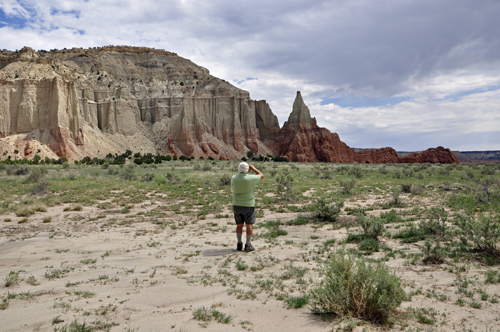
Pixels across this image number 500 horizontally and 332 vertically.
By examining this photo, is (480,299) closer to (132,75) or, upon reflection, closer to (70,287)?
(70,287)

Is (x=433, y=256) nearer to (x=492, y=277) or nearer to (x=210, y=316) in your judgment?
(x=492, y=277)


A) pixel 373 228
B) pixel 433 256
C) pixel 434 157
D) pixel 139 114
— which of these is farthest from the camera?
pixel 434 157

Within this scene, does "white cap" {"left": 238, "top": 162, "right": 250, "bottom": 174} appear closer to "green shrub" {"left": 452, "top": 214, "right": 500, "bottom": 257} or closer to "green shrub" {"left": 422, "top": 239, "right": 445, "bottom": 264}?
"green shrub" {"left": 422, "top": 239, "right": 445, "bottom": 264}

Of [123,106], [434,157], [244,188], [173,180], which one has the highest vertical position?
[123,106]

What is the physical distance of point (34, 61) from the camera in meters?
65.4

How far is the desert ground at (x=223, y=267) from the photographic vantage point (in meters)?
4.19

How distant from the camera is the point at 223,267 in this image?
21.1 feet

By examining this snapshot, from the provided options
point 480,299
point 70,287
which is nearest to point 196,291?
point 70,287

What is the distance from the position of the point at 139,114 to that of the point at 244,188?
83603mm

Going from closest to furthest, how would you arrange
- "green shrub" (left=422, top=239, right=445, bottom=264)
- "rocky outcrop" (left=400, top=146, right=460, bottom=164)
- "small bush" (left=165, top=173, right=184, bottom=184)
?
"green shrub" (left=422, top=239, right=445, bottom=264)
"small bush" (left=165, top=173, right=184, bottom=184)
"rocky outcrop" (left=400, top=146, right=460, bottom=164)

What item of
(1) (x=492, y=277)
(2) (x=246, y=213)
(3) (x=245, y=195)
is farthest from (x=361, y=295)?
(3) (x=245, y=195)

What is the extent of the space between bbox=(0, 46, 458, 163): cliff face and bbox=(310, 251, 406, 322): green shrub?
61.5 m

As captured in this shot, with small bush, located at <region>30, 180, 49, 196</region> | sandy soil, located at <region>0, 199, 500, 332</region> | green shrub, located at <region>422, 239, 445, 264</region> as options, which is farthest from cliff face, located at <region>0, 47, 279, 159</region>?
green shrub, located at <region>422, 239, 445, 264</region>

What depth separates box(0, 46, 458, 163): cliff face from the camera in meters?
57.5
